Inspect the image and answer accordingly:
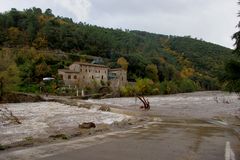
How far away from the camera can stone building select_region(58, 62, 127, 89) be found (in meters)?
123

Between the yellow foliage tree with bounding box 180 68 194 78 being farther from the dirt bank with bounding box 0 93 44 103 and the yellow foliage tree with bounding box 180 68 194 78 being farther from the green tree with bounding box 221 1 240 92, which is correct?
the green tree with bounding box 221 1 240 92

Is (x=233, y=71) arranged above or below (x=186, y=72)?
below

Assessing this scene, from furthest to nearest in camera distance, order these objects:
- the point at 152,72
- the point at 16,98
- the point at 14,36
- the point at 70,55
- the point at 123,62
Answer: the point at 14,36
the point at 152,72
the point at 123,62
the point at 70,55
the point at 16,98

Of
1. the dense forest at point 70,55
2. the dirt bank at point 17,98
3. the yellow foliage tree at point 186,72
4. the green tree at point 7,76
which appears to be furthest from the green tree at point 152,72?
the green tree at point 7,76

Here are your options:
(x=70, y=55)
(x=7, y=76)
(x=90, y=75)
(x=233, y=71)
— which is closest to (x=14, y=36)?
(x=70, y=55)

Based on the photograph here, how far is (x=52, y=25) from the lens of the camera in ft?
599

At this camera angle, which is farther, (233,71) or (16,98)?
(16,98)

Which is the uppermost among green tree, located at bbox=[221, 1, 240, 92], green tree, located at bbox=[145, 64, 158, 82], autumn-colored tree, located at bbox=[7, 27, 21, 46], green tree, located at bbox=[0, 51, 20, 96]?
autumn-colored tree, located at bbox=[7, 27, 21, 46]

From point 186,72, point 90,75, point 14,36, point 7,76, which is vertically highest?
point 14,36

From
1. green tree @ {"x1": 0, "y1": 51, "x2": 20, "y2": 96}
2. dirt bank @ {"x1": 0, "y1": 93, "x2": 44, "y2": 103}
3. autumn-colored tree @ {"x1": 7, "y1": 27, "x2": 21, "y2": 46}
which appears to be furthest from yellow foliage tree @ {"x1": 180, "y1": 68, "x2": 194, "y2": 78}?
green tree @ {"x1": 0, "y1": 51, "x2": 20, "y2": 96}

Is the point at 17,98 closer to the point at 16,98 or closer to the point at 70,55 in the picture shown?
the point at 16,98

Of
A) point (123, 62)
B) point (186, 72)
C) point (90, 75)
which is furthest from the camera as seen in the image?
point (186, 72)

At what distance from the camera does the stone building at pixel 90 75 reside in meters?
123

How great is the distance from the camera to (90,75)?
134125 millimetres
